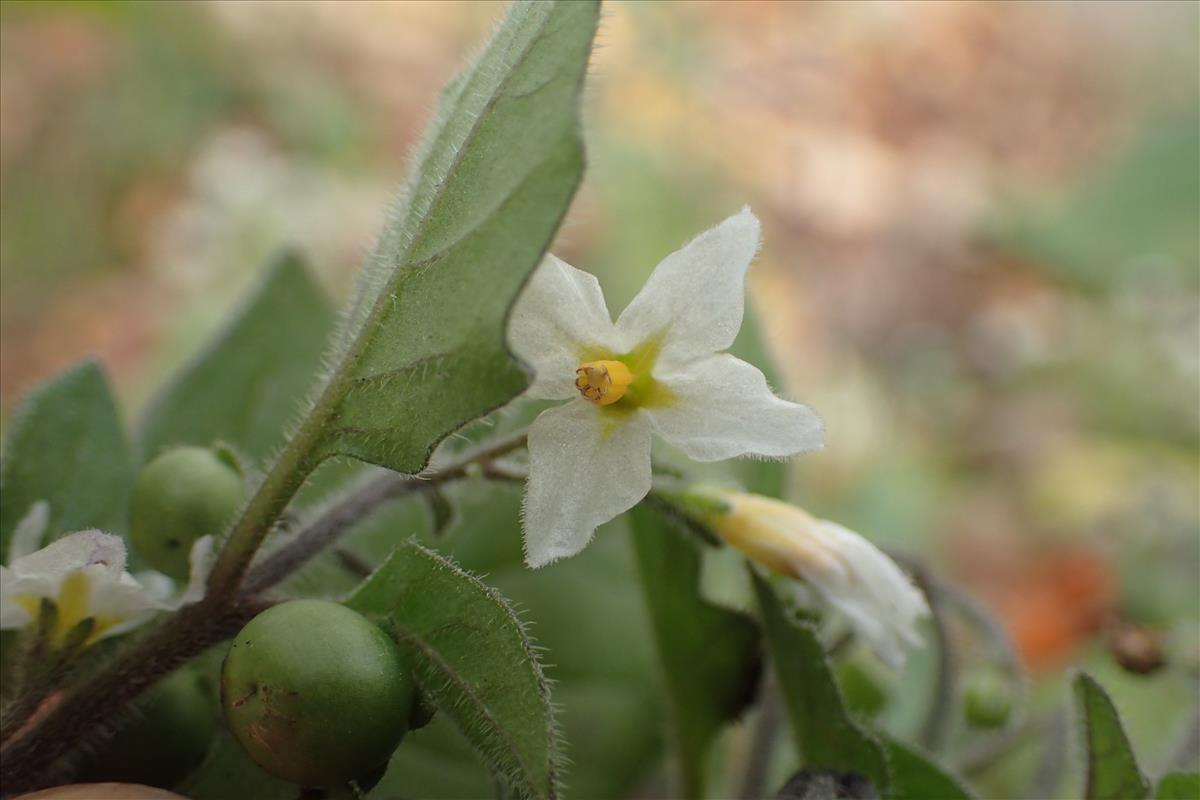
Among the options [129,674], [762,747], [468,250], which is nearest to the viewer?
[468,250]

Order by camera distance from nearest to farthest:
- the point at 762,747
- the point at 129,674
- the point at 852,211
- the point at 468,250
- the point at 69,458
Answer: the point at 468,250 < the point at 129,674 < the point at 69,458 < the point at 762,747 < the point at 852,211

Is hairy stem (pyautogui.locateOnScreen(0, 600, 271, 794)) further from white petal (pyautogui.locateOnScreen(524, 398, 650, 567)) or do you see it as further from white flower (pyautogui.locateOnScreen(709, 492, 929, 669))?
white flower (pyautogui.locateOnScreen(709, 492, 929, 669))

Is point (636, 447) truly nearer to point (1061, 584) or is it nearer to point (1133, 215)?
point (1061, 584)

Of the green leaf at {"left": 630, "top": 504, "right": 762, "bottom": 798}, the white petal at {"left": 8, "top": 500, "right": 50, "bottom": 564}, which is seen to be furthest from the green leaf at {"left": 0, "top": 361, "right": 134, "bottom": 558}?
the green leaf at {"left": 630, "top": 504, "right": 762, "bottom": 798}

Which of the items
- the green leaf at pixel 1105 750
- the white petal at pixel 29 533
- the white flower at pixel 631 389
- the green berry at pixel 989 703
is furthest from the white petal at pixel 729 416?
the green berry at pixel 989 703

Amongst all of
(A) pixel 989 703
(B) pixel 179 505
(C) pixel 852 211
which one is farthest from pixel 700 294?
(C) pixel 852 211

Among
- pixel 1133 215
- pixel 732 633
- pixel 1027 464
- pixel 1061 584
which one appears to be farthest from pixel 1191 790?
pixel 1133 215

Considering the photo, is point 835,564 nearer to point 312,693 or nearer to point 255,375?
point 312,693
